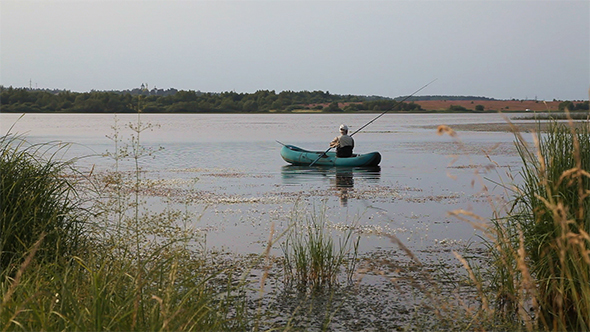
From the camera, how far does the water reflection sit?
52.9 feet

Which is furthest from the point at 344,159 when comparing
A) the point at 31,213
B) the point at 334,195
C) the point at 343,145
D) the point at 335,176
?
the point at 31,213

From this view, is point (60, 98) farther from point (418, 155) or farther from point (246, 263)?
point (246, 263)

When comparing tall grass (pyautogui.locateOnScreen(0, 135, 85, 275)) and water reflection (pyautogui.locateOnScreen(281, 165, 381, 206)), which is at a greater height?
tall grass (pyautogui.locateOnScreen(0, 135, 85, 275))

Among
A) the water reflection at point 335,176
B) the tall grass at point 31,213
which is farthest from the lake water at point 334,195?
the tall grass at point 31,213

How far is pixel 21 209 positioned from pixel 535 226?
14.2 feet

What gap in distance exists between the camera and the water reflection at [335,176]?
1611cm

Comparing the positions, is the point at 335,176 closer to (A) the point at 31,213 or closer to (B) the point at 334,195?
(B) the point at 334,195

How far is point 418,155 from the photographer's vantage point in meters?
27.0

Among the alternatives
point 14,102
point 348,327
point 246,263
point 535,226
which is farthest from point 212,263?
point 14,102

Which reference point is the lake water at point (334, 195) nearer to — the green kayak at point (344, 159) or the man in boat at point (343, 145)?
the green kayak at point (344, 159)

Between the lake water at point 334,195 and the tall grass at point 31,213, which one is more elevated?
the tall grass at point 31,213

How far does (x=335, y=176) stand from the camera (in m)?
18.7

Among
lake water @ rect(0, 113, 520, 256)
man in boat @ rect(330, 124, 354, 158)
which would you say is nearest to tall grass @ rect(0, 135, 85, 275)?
lake water @ rect(0, 113, 520, 256)

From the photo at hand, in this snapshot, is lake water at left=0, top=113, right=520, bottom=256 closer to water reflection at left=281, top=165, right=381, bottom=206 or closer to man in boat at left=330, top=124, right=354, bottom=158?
water reflection at left=281, top=165, right=381, bottom=206
